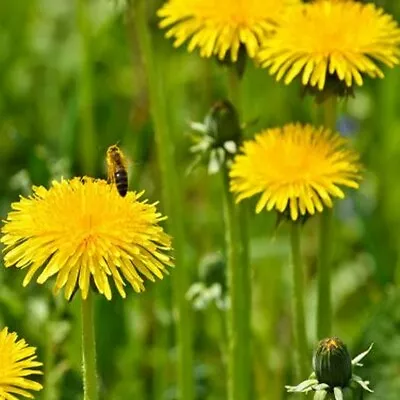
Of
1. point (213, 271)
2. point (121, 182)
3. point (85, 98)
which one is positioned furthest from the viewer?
point (85, 98)

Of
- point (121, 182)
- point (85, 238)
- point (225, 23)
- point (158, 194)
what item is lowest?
point (85, 238)

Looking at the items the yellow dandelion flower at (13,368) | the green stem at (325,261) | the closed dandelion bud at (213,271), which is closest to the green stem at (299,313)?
the green stem at (325,261)

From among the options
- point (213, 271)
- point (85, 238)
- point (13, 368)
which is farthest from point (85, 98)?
point (13, 368)

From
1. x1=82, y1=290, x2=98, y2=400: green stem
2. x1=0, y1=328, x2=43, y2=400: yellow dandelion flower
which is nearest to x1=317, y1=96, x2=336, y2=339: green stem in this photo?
x1=82, y1=290, x2=98, y2=400: green stem

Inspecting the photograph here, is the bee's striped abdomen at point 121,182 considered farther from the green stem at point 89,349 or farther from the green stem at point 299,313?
the green stem at point 299,313

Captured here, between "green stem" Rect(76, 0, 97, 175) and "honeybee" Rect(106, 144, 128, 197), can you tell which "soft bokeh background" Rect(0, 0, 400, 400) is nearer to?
"green stem" Rect(76, 0, 97, 175)

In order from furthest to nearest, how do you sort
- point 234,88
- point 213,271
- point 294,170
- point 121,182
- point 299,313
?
1. point 213,271
2. point 234,88
3. point 299,313
4. point 294,170
5. point 121,182

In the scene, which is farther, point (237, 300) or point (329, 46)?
point (237, 300)

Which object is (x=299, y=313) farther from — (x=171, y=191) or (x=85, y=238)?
(x=85, y=238)
